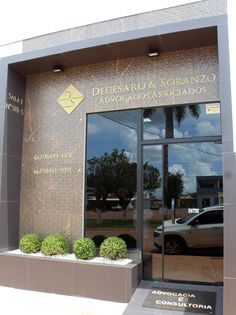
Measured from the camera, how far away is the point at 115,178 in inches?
265

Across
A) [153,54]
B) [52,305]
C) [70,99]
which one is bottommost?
[52,305]

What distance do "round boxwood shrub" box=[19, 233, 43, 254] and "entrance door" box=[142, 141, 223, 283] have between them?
1952 mm

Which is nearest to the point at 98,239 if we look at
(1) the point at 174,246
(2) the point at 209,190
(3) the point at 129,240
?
(3) the point at 129,240

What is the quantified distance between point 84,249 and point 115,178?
4.63ft

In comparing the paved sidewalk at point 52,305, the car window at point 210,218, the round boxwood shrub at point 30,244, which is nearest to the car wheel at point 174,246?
the car window at point 210,218

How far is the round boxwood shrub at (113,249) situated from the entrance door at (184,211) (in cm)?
45

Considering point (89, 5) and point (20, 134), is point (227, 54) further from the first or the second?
point (20, 134)

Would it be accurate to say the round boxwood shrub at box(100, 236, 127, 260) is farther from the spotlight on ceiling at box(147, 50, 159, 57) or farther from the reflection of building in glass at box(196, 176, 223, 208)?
the spotlight on ceiling at box(147, 50, 159, 57)

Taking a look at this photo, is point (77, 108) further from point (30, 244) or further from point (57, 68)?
point (30, 244)

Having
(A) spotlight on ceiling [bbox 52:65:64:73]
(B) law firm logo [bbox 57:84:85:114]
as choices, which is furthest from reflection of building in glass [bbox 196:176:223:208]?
(A) spotlight on ceiling [bbox 52:65:64:73]

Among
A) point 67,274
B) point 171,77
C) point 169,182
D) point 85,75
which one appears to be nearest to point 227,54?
point 171,77

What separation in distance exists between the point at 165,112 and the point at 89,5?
98.4 inches

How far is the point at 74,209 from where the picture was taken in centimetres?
688

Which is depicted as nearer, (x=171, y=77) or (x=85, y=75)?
(x=171, y=77)
